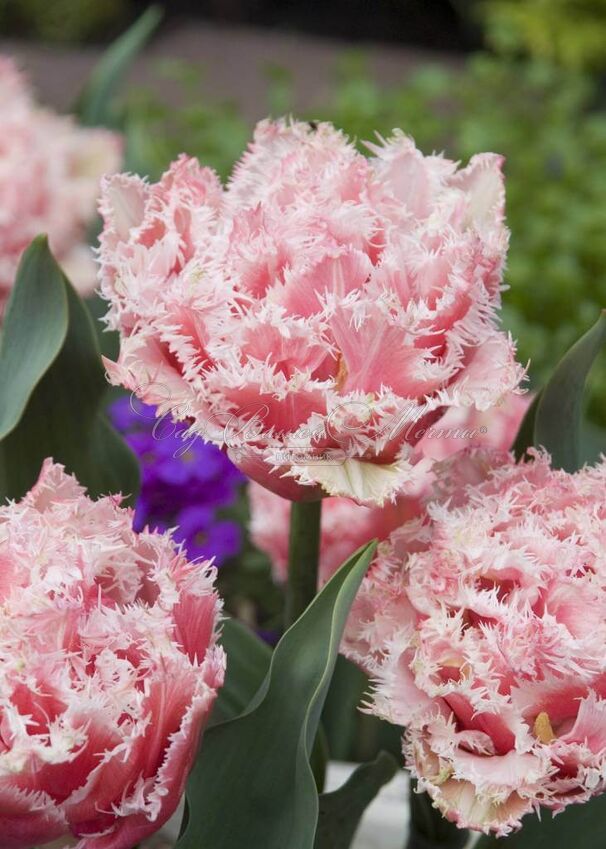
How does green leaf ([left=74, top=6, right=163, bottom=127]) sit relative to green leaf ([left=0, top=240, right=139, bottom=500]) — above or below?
below

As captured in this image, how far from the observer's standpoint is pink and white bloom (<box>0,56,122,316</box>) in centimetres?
69

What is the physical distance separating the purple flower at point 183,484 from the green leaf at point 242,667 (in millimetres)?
222

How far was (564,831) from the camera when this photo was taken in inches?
16.8

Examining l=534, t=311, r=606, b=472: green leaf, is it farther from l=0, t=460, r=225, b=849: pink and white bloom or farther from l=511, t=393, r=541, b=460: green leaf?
l=0, t=460, r=225, b=849: pink and white bloom

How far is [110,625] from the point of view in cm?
32

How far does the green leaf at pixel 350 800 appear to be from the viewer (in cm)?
43

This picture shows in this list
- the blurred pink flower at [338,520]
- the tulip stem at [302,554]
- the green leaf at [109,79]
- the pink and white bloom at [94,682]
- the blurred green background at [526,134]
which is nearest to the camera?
the pink and white bloom at [94,682]

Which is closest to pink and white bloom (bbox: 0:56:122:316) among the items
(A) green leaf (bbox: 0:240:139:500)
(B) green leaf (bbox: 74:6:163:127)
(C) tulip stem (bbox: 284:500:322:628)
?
(B) green leaf (bbox: 74:6:163:127)

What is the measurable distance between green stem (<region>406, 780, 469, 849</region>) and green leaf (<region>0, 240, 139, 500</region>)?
174mm

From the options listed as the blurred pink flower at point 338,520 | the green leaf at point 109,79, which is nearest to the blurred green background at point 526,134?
the green leaf at point 109,79

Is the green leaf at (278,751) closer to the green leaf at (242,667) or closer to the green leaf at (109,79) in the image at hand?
the green leaf at (242,667)

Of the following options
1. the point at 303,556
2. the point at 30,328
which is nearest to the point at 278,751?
the point at 303,556

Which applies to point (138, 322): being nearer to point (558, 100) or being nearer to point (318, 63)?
point (558, 100)

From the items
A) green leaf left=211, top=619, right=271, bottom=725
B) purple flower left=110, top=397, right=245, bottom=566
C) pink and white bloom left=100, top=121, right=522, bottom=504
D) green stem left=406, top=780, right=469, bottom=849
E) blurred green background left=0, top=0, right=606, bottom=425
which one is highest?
pink and white bloom left=100, top=121, right=522, bottom=504
